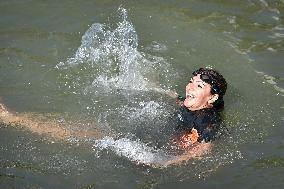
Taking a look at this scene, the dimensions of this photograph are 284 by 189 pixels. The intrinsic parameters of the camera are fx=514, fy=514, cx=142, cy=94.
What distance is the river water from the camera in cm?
734

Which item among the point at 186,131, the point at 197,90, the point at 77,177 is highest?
the point at 197,90

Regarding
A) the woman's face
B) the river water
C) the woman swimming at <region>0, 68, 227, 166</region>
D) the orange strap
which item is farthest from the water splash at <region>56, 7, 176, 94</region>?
the orange strap

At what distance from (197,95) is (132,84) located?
1.85 metres

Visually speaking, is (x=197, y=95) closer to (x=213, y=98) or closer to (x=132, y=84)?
(x=213, y=98)

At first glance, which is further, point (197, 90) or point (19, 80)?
point (19, 80)

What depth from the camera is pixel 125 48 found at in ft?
31.6

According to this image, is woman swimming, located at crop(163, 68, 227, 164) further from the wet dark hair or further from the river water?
the river water

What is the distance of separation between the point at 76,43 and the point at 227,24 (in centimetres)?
317

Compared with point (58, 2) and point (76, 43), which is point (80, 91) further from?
point (58, 2)

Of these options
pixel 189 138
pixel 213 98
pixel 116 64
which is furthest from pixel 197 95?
pixel 116 64

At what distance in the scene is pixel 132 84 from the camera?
9.05 m

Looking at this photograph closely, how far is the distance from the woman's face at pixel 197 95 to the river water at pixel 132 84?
0.64 meters

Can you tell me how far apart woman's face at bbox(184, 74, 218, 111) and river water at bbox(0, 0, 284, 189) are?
0.64m

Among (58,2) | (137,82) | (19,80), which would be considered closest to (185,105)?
(137,82)
